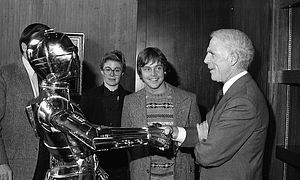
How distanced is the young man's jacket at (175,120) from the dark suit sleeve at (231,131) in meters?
0.73

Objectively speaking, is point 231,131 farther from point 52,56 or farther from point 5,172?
point 5,172

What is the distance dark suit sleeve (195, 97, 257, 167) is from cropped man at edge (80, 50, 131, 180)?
107 centimetres

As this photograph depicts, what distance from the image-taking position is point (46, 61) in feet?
5.80

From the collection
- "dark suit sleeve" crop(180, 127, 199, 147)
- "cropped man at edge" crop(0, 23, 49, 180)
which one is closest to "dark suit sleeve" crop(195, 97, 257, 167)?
"dark suit sleeve" crop(180, 127, 199, 147)

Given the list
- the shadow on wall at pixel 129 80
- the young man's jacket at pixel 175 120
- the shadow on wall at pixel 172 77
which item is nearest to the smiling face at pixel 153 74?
the young man's jacket at pixel 175 120

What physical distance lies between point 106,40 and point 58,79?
1825 millimetres

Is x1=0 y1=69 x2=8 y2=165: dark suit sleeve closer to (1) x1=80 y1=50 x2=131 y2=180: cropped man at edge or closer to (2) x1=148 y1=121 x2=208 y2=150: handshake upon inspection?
(1) x1=80 y1=50 x2=131 y2=180: cropped man at edge

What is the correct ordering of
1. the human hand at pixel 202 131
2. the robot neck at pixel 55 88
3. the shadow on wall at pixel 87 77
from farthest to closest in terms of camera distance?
the shadow on wall at pixel 87 77
the human hand at pixel 202 131
the robot neck at pixel 55 88

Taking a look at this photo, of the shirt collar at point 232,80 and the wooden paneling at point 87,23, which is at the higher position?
the wooden paneling at point 87,23

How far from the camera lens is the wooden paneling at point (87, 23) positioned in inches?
134

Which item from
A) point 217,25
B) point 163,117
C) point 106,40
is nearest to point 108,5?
point 106,40

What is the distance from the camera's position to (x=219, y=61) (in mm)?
1787

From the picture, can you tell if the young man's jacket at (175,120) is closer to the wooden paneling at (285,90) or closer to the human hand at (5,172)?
the wooden paneling at (285,90)

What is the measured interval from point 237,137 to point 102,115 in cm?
123
